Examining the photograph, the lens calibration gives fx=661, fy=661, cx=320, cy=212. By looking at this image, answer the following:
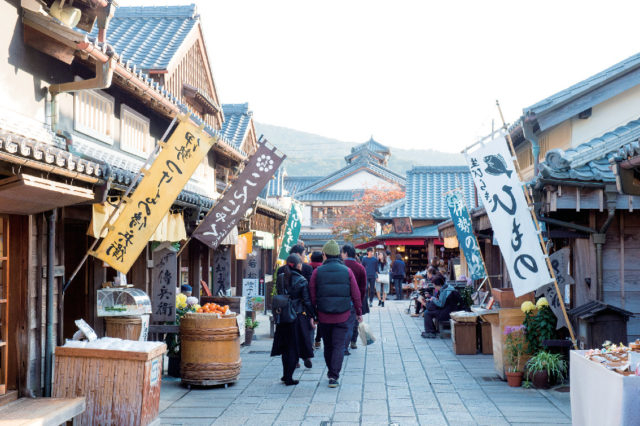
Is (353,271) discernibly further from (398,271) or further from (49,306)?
(398,271)

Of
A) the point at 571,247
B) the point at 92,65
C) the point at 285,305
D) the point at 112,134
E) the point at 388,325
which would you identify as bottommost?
the point at 388,325

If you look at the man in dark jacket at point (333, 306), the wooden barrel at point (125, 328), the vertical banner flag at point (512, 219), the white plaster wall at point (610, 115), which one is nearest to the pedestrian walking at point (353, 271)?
the man in dark jacket at point (333, 306)

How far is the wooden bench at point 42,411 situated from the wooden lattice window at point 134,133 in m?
6.47

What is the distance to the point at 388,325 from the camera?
19359mm

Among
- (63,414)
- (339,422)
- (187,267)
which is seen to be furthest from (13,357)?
(187,267)

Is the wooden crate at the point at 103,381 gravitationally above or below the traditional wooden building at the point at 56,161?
below

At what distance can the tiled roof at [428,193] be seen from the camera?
35438 millimetres

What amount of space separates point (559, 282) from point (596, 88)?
5350 mm

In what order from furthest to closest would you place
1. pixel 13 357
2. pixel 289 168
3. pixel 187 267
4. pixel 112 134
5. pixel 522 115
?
1. pixel 289 168
2. pixel 187 267
3. pixel 522 115
4. pixel 112 134
5. pixel 13 357

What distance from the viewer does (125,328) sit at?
8.90m

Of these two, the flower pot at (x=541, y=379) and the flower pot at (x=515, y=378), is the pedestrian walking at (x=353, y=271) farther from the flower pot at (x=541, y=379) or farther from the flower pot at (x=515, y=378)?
the flower pot at (x=541, y=379)

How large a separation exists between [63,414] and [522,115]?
415 inches

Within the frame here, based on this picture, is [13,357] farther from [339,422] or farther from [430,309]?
[430,309]

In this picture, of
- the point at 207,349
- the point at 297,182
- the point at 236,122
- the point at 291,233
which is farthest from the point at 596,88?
the point at 297,182
